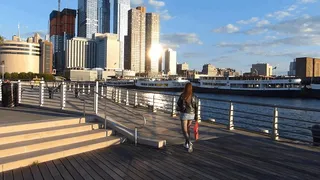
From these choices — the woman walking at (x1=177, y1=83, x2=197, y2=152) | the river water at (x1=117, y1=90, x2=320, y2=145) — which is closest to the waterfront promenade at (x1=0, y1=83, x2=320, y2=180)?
the woman walking at (x1=177, y1=83, x2=197, y2=152)

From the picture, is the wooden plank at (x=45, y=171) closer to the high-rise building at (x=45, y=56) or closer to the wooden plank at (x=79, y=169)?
the wooden plank at (x=79, y=169)

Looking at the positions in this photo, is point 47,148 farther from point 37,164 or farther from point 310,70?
point 310,70

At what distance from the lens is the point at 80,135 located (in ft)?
25.9

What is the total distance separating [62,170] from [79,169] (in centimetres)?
32

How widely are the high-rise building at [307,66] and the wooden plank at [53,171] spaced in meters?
153

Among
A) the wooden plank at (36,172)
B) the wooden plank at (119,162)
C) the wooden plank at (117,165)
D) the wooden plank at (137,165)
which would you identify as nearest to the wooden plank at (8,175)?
the wooden plank at (36,172)

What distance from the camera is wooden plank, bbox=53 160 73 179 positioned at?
542 cm

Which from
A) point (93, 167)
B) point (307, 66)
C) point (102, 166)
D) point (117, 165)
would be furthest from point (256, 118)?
point (307, 66)

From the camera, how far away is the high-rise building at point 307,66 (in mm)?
145938

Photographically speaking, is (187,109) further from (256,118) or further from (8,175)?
(256,118)

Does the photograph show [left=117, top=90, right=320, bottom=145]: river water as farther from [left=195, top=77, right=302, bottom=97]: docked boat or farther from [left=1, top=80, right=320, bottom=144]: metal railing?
[left=195, top=77, right=302, bottom=97]: docked boat

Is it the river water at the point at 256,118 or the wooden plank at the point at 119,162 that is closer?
the wooden plank at the point at 119,162

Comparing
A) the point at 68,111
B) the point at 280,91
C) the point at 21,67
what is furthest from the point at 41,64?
the point at 68,111

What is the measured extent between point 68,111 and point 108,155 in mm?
4826
